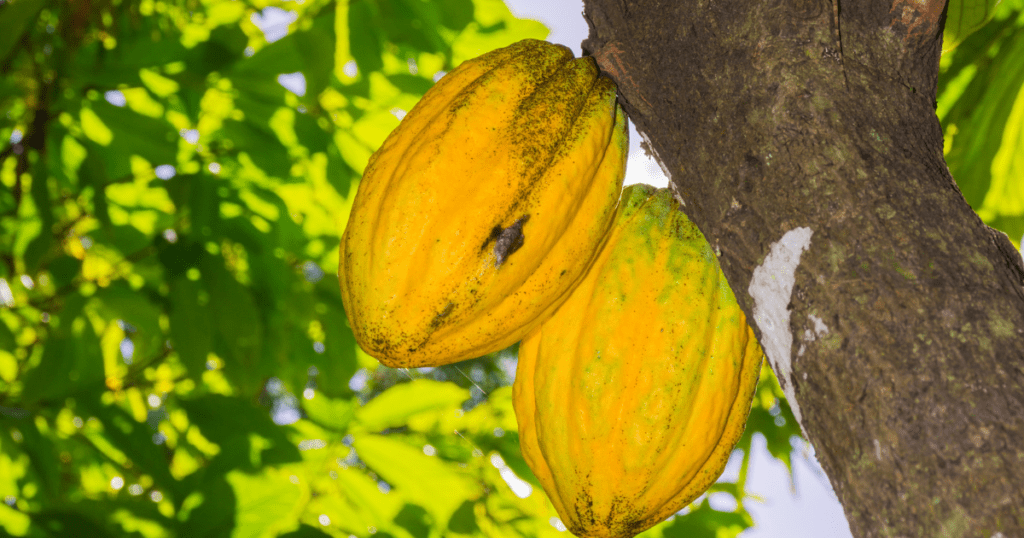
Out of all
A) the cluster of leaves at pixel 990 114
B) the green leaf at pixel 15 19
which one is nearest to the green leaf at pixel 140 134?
the green leaf at pixel 15 19

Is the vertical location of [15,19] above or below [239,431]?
above

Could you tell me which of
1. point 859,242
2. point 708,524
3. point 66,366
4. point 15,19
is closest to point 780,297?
point 859,242

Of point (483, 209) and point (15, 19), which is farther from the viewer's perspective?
point (15, 19)

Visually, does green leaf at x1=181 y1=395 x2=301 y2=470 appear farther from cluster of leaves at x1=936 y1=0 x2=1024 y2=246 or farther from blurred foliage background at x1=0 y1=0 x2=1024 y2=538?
cluster of leaves at x1=936 y1=0 x2=1024 y2=246

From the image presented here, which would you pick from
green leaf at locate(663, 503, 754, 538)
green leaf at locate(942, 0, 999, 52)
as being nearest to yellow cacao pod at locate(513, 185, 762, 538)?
green leaf at locate(942, 0, 999, 52)

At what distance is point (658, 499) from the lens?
1.22m

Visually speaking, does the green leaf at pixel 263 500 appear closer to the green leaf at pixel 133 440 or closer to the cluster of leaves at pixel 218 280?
the cluster of leaves at pixel 218 280

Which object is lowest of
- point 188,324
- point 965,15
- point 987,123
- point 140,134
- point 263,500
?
point 263,500

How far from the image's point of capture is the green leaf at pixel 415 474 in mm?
1875

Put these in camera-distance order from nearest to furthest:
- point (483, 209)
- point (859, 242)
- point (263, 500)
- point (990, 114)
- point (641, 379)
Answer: point (859, 242), point (483, 209), point (641, 379), point (990, 114), point (263, 500)

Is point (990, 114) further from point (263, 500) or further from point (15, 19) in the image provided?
point (15, 19)

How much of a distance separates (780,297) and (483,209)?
1.53ft

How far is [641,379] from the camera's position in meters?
1.14

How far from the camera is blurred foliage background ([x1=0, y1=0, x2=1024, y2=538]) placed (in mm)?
1779
